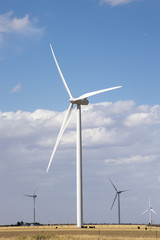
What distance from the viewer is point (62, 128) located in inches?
3743

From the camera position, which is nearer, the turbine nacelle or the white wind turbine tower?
the white wind turbine tower

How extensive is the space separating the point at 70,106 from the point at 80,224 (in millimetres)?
24918

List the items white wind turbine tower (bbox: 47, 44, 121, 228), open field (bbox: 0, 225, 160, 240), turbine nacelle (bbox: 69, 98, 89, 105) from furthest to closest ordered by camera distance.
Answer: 1. turbine nacelle (bbox: 69, 98, 89, 105)
2. white wind turbine tower (bbox: 47, 44, 121, 228)
3. open field (bbox: 0, 225, 160, 240)

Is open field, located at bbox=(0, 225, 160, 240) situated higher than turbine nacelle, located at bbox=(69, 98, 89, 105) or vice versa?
turbine nacelle, located at bbox=(69, 98, 89, 105)

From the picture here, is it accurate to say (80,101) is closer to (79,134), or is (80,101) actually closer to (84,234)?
(79,134)

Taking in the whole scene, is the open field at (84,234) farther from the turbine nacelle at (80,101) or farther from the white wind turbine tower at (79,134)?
the turbine nacelle at (80,101)

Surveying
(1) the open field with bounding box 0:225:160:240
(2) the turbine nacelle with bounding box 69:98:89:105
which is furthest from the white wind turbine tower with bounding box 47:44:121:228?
(1) the open field with bounding box 0:225:160:240

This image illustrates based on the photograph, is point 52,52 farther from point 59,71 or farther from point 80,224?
point 80,224

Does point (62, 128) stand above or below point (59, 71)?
below

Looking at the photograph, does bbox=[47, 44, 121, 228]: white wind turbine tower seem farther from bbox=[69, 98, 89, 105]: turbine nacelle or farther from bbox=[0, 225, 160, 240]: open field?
bbox=[0, 225, 160, 240]: open field

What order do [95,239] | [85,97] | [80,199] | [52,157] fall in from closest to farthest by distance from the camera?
[95,239] → [52,157] → [80,199] → [85,97]

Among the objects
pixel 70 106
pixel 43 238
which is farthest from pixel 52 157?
pixel 43 238

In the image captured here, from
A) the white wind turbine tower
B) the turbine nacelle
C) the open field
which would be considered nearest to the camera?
the open field

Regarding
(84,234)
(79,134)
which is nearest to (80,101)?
(79,134)
